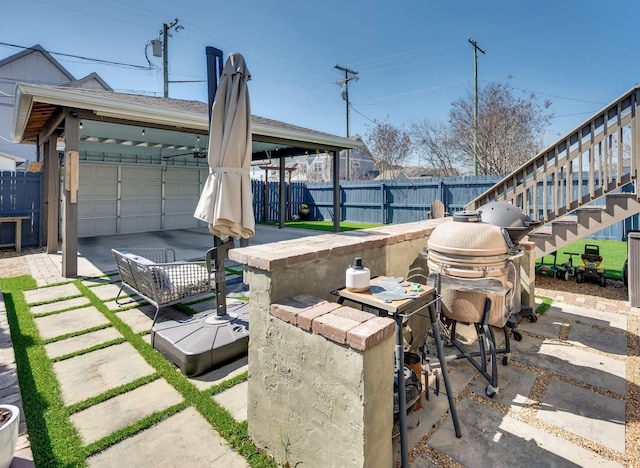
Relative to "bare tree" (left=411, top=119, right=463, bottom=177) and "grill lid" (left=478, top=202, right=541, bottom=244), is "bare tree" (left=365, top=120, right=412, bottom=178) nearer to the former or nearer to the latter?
"bare tree" (left=411, top=119, right=463, bottom=177)

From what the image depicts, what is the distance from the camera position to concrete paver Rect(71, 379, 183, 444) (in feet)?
7.04

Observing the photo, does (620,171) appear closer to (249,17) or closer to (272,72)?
(249,17)

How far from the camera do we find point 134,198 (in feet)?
39.3

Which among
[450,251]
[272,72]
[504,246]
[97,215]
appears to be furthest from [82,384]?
[272,72]

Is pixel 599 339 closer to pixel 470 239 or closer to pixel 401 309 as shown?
pixel 470 239

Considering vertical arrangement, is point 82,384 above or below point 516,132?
below

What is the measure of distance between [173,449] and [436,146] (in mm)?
20250

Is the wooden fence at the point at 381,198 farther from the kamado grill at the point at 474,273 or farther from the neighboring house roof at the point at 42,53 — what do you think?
the neighboring house roof at the point at 42,53

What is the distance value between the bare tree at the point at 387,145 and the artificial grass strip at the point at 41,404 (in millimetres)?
26073

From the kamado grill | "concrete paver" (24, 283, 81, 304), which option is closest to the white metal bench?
"concrete paver" (24, 283, 81, 304)

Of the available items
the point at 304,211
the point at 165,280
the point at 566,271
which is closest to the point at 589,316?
the point at 566,271

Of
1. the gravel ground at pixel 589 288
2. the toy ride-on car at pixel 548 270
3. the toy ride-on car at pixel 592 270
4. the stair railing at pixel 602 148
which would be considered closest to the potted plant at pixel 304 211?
the toy ride-on car at pixel 548 270

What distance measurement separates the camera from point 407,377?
211 cm

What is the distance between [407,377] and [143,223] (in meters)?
12.4
